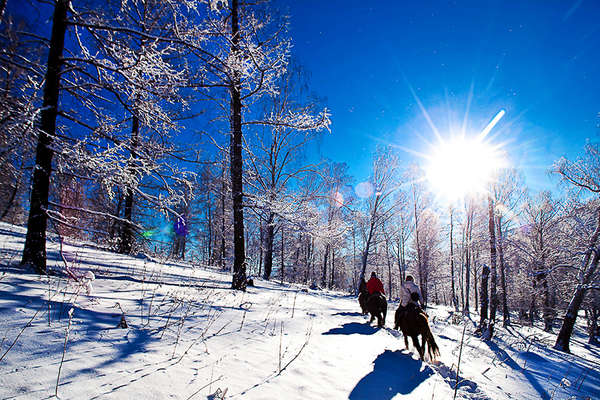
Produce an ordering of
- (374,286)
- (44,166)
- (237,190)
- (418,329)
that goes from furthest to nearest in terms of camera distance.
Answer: (374,286) → (237,190) → (418,329) → (44,166)

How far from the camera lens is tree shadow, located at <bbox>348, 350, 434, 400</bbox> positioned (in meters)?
2.72

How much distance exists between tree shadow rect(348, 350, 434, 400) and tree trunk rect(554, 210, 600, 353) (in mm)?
12534

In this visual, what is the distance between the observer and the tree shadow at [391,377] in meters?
2.72

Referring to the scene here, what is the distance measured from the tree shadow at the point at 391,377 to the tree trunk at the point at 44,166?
5.12 meters

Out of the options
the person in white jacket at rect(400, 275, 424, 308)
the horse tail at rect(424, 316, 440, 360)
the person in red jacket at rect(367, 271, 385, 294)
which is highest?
the person in white jacket at rect(400, 275, 424, 308)

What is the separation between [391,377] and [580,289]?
548 inches

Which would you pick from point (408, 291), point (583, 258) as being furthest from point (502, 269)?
point (408, 291)

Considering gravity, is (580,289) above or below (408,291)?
below

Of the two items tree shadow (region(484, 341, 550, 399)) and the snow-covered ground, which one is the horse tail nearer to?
the snow-covered ground

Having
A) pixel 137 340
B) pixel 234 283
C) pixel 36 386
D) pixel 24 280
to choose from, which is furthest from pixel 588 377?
pixel 24 280

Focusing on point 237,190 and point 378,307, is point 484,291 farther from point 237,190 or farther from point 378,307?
point 237,190

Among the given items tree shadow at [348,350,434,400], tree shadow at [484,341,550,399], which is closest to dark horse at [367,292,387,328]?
tree shadow at [348,350,434,400]

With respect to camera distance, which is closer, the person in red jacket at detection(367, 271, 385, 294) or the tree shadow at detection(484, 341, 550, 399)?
the tree shadow at detection(484, 341, 550, 399)

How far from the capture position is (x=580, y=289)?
1113 cm
